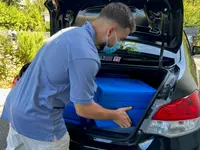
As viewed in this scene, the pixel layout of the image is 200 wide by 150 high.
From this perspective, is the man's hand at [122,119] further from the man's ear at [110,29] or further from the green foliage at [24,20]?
the green foliage at [24,20]

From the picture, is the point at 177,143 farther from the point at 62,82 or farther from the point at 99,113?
the point at 62,82

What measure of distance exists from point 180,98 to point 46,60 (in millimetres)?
944

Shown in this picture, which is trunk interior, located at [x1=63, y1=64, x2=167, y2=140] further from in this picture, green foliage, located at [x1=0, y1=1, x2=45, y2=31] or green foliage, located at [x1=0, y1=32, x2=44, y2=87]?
green foliage, located at [x1=0, y1=1, x2=45, y2=31]

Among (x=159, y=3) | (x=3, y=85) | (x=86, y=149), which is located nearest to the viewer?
(x=86, y=149)

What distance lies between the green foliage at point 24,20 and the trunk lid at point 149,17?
3695mm

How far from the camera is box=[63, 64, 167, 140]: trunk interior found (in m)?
2.04

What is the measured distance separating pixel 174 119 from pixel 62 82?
2.70ft

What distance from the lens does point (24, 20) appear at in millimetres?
6852

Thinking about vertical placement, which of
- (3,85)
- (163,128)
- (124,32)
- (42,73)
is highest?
(124,32)

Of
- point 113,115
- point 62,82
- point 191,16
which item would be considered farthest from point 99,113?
point 191,16

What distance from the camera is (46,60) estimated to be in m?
1.58

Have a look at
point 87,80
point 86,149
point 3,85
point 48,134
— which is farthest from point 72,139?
point 3,85

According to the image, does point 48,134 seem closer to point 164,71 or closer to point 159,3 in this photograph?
point 164,71

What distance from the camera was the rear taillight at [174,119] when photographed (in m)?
1.85
